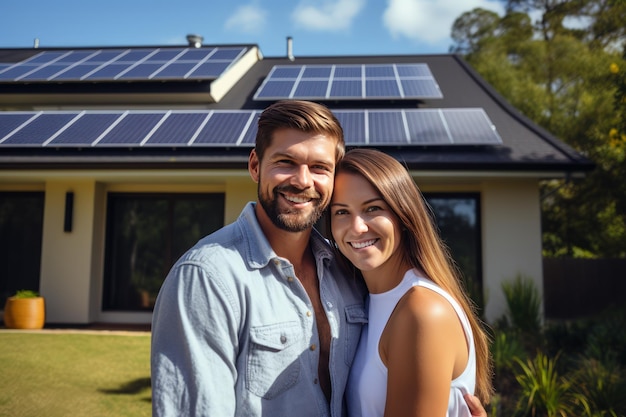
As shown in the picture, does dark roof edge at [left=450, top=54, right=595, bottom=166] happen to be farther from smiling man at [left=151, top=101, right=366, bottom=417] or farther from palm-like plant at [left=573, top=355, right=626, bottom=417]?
smiling man at [left=151, top=101, right=366, bottom=417]

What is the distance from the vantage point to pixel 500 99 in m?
12.1

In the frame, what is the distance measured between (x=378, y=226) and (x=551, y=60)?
24142 mm

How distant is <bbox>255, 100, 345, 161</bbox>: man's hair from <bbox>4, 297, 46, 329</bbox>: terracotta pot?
8455 mm

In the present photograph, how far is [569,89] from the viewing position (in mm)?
21281

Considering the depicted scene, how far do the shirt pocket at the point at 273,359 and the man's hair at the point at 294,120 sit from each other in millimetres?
828

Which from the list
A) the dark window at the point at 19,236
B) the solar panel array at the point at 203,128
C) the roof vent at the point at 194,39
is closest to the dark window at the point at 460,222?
the solar panel array at the point at 203,128

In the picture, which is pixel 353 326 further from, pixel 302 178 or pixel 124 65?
pixel 124 65

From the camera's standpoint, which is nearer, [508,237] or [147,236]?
[508,237]

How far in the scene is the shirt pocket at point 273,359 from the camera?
6.95 feet

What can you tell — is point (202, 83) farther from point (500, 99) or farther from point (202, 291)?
point (202, 291)

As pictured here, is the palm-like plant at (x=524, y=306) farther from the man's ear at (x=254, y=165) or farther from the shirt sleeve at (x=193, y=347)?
the shirt sleeve at (x=193, y=347)

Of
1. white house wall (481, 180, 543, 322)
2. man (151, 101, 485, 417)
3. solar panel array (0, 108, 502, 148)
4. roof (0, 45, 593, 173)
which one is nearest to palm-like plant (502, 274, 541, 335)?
white house wall (481, 180, 543, 322)

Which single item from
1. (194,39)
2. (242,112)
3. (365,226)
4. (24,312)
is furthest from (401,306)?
(194,39)

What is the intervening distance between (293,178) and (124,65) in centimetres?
1246
